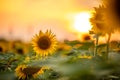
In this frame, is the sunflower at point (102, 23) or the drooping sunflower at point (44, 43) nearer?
the sunflower at point (102, 23)

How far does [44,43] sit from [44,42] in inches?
1.2

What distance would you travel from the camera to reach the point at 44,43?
405 centimetres

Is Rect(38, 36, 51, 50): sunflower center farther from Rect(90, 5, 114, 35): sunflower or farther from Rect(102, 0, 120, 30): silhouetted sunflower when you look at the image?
Rect(102, 0, 120, 30): silhouetted sunflower

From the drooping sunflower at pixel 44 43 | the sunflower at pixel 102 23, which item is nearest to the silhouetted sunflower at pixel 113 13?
the sunflower at pixel 102 23

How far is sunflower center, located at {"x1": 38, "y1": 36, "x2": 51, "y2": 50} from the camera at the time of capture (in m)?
4.01

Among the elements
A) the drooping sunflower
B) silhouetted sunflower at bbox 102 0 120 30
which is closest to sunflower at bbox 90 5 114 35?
silhouetted sunflower at bbox 102 0 120 30

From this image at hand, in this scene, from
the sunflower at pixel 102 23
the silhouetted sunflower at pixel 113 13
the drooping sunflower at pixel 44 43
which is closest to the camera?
the silhouetted sunflower at pixel 113 13

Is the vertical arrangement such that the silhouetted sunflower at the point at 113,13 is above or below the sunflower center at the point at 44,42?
below

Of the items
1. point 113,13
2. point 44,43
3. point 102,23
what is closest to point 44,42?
point 44,43

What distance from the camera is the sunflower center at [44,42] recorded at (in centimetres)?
401

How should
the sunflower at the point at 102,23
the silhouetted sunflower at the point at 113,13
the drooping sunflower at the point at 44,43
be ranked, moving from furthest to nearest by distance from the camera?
the drooping sunflower at the point at 44,43, the sunflower at the point at 102,23, the silhouetted sunflower at the point at 113,13

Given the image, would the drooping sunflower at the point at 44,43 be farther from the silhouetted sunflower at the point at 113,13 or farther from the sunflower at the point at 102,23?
the silhouetted sunflower at the point at 113,13

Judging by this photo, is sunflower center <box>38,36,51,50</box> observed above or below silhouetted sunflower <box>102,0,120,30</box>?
above

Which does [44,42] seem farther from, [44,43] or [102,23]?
[102,23]
